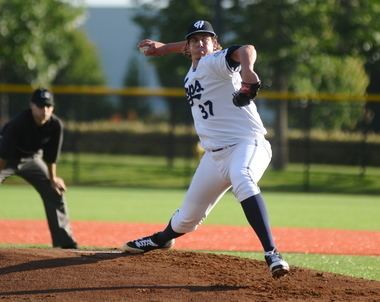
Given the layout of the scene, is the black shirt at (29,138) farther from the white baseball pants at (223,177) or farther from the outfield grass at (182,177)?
the outfield grass at (182,177)

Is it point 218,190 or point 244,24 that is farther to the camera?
point 244,24

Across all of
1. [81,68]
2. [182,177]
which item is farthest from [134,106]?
[81,68]

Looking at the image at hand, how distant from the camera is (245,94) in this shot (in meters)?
6.44

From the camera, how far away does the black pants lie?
9477 millimetres

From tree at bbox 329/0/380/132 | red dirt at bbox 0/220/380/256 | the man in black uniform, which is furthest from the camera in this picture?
tree at bbox 329/0/380/132

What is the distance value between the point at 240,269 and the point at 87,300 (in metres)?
1.59

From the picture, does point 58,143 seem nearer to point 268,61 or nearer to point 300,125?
point 300,125

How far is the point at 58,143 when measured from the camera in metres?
9.38

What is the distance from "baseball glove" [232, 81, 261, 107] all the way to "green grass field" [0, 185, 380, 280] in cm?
264

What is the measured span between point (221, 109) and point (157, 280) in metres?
1.34

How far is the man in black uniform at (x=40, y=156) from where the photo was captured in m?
9.20

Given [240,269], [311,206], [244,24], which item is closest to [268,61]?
[244,24]

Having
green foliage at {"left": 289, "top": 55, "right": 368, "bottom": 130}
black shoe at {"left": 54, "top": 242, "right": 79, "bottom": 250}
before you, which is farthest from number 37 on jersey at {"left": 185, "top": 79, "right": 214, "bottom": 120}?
green foliage at {"left": 289, "top": 55, "right": 368, "bottom": 130}

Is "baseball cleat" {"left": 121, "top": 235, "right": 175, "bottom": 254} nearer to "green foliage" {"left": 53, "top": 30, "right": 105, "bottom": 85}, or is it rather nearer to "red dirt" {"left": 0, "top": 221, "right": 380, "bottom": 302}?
"red dirt" {"left": 0, "top": 221, "right": 380, "bottom": 302}
